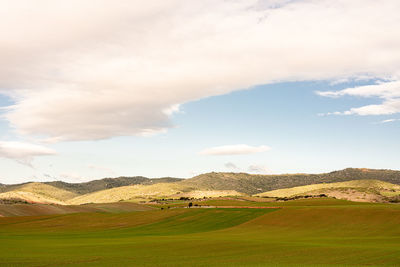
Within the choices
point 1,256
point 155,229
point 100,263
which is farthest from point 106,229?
point 100,263

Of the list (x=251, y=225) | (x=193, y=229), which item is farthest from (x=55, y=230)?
(x=251, y=225)

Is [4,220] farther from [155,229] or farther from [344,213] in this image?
[344,213]

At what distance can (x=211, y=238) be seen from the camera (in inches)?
2293

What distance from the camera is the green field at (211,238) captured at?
3584 centimetres

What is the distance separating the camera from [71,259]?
36719 millimetres

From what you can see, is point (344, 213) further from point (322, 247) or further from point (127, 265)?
point (127, 265)

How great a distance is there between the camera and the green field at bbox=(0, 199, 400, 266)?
3584cm

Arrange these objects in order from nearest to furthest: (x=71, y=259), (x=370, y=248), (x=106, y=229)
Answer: (x=71, y=259) < (x=370, y=248) < (x=106, y=229)

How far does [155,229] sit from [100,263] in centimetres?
4821

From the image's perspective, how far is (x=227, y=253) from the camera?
41.3 m

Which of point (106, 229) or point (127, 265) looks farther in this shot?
point (106, 229)

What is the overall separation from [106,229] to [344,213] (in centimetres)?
4489

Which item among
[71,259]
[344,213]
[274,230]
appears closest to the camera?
[71,259]

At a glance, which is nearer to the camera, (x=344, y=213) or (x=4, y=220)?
(x=344, y=213)
